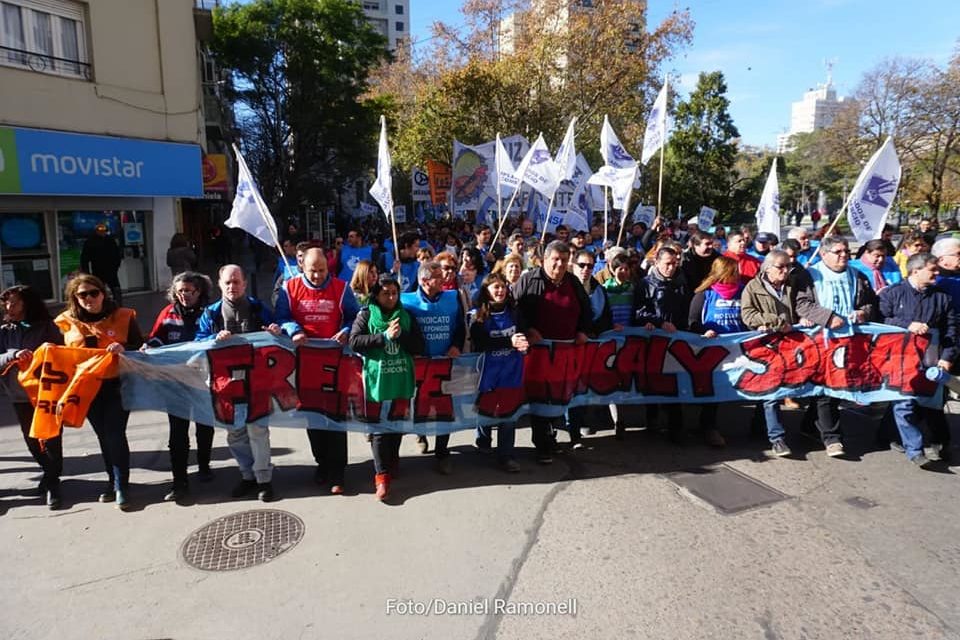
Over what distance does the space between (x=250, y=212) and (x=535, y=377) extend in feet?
9.91

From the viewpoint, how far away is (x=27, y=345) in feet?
14.6

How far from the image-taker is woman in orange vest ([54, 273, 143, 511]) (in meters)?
4.41

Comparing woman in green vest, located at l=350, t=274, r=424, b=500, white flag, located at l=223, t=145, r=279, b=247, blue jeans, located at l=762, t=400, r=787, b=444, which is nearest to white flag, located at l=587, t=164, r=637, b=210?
blue jeans, located at l=762, t=400, r=787, b=444

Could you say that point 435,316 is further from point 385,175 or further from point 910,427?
point 910,427

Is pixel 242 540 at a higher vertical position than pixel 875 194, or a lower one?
lower

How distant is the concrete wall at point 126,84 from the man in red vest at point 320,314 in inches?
370

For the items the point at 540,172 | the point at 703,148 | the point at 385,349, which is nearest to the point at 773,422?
the point at 385,349

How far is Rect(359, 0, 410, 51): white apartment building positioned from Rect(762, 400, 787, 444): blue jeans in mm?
83354

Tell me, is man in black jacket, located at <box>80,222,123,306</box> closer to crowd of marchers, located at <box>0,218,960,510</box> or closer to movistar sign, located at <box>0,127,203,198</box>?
movistar sign, located at <box>0,127,203,198</box>

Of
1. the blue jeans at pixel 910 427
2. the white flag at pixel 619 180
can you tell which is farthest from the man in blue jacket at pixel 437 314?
the white flag at pixel 619 180

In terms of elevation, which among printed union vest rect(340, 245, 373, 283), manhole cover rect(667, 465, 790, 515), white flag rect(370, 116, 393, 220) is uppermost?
white flag rect(370, 116, 393, 220)

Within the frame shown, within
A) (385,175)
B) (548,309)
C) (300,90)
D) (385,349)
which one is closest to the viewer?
(385,349)

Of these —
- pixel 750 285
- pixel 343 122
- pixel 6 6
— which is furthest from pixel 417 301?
pixel 343 122

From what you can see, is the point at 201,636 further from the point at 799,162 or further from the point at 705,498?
the point at 799,162
